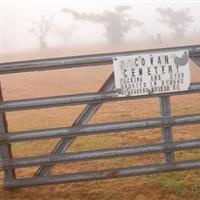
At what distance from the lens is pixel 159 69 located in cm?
502

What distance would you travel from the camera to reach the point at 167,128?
5207mm

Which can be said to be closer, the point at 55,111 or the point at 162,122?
the point at 162,122

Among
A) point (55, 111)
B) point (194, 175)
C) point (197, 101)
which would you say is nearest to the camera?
point (194, 175)

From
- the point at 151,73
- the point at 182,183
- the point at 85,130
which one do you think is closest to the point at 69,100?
the point at 85,130

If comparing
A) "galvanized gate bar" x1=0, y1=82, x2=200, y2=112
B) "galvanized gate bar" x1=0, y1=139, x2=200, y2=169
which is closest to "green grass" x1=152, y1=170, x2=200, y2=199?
"galvanized gate bar" x1=0, y1=139, x2=200, y2=169

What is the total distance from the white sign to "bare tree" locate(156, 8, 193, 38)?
207 feet

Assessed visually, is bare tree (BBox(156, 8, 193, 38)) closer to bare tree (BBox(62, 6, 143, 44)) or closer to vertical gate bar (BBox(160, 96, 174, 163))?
bare tree (BBox(62, 6, 143, 44))

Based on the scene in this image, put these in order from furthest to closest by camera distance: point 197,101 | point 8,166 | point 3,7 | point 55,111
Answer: point 3,7, point 55,111, point 197,101, point 8,166

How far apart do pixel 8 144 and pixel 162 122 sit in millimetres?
1790

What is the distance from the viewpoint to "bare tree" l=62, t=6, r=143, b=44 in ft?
214

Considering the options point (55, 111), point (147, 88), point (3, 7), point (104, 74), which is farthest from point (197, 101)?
point (3, 7)

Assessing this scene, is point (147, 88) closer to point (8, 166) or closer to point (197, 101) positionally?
point (8, 166)

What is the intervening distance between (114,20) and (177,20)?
392 inches

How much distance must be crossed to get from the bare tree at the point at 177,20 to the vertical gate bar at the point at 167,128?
6302 centimetres
